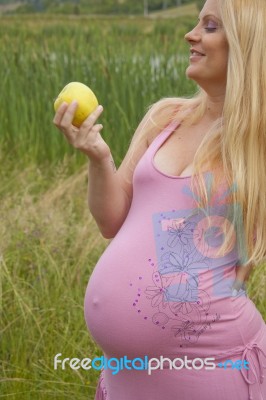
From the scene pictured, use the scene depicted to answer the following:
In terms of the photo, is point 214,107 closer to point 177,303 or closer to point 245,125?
point 245,125

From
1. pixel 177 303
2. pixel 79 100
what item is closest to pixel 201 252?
pixel 177 303

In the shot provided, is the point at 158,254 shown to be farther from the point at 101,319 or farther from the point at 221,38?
the point at 221,38

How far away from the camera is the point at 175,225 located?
180 cm

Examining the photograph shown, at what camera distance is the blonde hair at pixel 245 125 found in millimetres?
1802

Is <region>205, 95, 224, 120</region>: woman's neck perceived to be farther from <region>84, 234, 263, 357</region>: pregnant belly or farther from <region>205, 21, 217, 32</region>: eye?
<region>84, 234, 263, 357</region>: pregnant belly

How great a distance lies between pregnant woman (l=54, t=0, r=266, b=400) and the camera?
5.86 ft

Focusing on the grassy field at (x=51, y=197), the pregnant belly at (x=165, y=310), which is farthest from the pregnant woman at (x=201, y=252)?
the grassy field at (x=51, y=197)

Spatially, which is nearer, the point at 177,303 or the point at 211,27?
the point at 177,303

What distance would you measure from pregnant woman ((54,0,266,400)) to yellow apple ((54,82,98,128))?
63 mm

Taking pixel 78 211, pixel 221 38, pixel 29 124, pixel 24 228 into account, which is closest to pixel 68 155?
pixel 29 124

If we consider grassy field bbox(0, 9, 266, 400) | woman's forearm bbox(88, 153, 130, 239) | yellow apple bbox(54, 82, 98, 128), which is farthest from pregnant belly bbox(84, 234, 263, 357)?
grassy field bbox(0, 9, 266, 400)

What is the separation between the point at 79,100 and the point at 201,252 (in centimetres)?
39

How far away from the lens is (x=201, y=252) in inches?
70.8

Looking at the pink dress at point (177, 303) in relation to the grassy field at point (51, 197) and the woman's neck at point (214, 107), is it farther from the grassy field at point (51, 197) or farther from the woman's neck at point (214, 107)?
the grassy field at point (51, 197)
